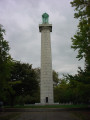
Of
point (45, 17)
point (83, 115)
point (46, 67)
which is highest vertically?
→ point (45, 17)

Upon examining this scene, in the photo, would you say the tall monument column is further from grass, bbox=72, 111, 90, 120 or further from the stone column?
grass, bbox=72, 111, 90, 120

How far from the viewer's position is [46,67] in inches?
1410

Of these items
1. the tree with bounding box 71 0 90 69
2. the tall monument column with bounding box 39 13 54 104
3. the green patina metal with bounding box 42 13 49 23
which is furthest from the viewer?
the green patina metal with bounding box 42 13 49 23

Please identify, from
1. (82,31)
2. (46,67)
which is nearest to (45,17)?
(46,67)

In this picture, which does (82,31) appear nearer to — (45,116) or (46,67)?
(45,116)

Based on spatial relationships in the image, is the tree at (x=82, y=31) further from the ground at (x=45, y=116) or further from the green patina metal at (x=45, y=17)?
the green patina metal at (x=45, y=17)

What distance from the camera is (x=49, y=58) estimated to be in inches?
1437

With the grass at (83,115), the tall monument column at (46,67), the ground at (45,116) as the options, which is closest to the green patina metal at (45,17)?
the tall monument column at (46,67)

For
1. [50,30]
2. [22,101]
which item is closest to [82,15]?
[50,30]

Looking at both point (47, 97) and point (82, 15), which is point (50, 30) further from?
point (82, 15)

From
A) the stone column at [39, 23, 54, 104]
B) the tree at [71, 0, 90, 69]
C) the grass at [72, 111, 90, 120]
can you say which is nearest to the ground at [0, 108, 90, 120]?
the grass at [72, 111, 90, 120]

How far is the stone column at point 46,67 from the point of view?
34.7 metres

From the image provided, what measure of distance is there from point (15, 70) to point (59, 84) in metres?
Answer: 27.8

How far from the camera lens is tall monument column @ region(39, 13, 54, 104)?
3469 cm
